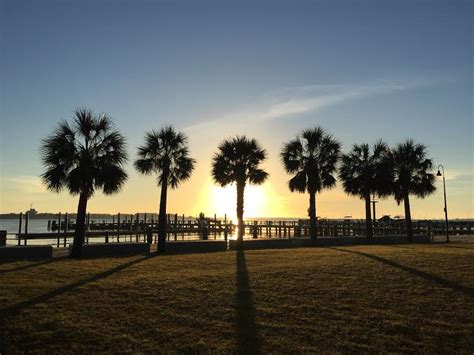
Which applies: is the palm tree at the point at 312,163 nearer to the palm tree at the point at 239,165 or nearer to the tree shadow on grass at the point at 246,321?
the palm tree at the point at 239,165

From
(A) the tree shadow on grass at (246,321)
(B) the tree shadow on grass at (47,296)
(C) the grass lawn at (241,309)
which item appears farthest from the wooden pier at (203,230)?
(A) the tree shadow on grass at (246,321)

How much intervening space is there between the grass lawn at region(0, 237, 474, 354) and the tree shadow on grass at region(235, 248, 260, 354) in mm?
19

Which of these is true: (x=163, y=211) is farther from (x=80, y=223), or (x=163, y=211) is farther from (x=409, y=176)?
(x=409, y=176)

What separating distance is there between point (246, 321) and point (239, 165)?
21.8m

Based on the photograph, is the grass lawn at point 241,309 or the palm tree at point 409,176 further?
the palm tree at point 409,176

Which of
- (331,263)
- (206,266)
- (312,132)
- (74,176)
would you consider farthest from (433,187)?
(74,176)

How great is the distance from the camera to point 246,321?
8.06m

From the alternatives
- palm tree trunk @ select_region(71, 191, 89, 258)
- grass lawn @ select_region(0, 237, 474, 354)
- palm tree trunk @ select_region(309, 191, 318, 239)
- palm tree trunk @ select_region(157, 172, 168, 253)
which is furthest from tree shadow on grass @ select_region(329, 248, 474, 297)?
palm tree trunk @ select_region(309, 191, 318, 239)

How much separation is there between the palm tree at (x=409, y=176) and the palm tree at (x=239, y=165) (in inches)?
434

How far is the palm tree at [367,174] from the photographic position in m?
32.4

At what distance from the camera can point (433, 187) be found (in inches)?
1326

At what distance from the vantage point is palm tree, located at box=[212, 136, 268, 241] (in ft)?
96.6

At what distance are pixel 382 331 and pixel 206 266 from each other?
364 inches

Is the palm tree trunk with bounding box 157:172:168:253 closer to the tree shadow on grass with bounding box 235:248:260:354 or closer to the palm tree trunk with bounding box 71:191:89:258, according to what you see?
the palm tree trunk with bounding box 71:191:89:258
